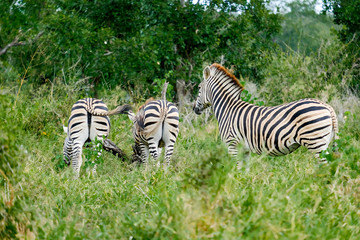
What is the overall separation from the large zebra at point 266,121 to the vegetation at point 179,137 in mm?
290

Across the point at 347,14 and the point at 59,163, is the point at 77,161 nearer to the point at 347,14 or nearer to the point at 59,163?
the point at 59,163

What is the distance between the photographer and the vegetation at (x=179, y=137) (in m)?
3.42

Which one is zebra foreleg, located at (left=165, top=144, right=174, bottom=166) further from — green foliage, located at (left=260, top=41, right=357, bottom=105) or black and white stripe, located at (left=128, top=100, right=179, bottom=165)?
green foliage, located at (left=260, top=41, right=357, bottom=105)

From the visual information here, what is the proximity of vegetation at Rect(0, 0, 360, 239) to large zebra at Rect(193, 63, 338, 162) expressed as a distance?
290 mm

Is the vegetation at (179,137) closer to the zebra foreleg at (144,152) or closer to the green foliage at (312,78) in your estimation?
the green foliage at (312,78)

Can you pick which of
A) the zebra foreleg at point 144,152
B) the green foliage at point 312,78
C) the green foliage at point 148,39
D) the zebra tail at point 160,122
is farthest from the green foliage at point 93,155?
the green foliage at point 312,78

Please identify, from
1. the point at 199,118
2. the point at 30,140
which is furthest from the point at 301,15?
the point at 30,140

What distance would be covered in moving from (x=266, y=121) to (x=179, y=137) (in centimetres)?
314

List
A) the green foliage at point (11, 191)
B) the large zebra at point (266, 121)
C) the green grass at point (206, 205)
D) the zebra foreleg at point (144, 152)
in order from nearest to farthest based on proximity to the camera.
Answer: the green grass at point (206, 205) → the green foliage at point (11, 191) → the large zebra at point (266, 121) → the zebra foreleg at point (144, 152)

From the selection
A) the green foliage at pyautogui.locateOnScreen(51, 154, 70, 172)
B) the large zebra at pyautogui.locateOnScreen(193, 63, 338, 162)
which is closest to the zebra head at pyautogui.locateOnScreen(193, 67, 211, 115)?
the large zebra at pyautogui.locateOnScreen(193, 63, 338, 162)

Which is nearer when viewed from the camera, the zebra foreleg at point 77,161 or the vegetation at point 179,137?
the vegetation at point 179,137

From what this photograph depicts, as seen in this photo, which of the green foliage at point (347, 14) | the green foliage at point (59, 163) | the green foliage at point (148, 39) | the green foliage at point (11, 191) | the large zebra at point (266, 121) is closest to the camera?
the green foliage at point (11, 191)

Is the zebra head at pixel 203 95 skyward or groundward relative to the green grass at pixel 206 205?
skyward

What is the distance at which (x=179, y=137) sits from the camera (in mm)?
8891
